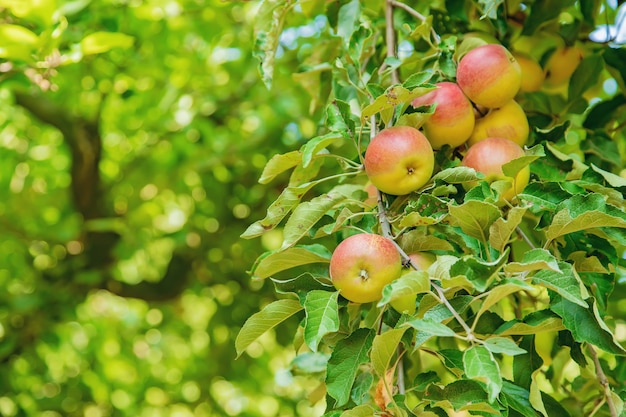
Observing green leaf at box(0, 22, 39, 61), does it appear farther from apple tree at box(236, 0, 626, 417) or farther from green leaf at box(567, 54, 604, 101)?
green leaf at box(567, 54, 604, 101)

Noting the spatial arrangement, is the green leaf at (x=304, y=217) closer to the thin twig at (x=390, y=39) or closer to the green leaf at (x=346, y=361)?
the green leaf at (x=346, y=361)

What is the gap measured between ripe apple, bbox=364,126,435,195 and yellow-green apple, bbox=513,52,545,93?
41 centimetres

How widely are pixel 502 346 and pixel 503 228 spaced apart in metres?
0.15

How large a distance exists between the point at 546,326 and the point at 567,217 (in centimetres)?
14

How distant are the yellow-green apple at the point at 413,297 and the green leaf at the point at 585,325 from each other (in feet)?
0.56

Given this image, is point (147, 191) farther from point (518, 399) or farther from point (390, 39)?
point (518, 399)

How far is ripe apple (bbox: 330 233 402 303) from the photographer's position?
89 centimetres

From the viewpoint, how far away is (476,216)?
88 cm

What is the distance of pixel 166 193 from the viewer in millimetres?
3033

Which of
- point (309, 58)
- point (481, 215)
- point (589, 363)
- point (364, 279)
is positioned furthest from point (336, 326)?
point (309, 58)

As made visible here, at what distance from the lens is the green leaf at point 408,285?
0.77 meters

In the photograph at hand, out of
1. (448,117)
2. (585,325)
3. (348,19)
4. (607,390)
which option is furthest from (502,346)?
(348,19)

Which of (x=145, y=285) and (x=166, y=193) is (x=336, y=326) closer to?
(x=145, y=285)

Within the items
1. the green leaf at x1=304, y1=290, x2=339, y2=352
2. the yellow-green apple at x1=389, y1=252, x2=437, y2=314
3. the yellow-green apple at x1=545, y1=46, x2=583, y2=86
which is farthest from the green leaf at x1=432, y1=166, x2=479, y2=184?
the yellow-green apple at x1=545, y1=46, x2=583, y2=86
